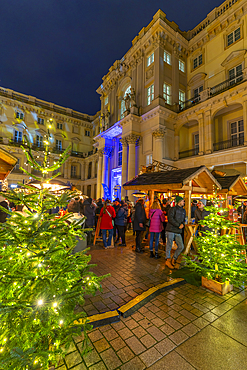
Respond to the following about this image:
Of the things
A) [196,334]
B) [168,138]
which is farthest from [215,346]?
[168,138]

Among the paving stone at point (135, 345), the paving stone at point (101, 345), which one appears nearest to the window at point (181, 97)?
the paving stone at point (135, 345)

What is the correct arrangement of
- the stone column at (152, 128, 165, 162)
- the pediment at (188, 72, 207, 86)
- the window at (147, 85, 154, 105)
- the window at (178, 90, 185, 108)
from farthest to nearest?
the window at (178, 90, 185, 108) < the window at (147, 85, 154, 105) < the pediment at (188, 72, 207, 86) < the stone column at (152, 128, 165, 162)

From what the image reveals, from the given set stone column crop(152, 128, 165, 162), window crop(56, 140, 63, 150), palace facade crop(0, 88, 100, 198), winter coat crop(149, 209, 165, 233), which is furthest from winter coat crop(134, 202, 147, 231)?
window crop(56, 140, 63, 150)

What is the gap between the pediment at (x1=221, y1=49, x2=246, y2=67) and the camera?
16447 mm

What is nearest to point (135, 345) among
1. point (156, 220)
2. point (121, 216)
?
point (156, 220)

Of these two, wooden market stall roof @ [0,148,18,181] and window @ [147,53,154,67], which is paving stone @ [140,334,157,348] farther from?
window @ [147,53,154,67]

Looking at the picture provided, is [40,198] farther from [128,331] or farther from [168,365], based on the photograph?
[168,365]

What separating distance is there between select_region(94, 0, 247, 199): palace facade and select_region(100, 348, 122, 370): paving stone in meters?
15.7

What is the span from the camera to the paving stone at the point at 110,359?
6.89 ft

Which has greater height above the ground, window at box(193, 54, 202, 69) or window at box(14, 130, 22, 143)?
window at box(193, 54, 202, 69)

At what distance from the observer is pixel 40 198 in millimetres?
2266

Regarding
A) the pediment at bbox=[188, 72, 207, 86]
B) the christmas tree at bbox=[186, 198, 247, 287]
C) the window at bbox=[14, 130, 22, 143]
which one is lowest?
the christmas tree at bbox=[186, 198, 247, 287]

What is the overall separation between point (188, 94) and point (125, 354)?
1019 inches

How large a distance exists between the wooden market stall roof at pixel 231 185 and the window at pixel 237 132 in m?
11.0
